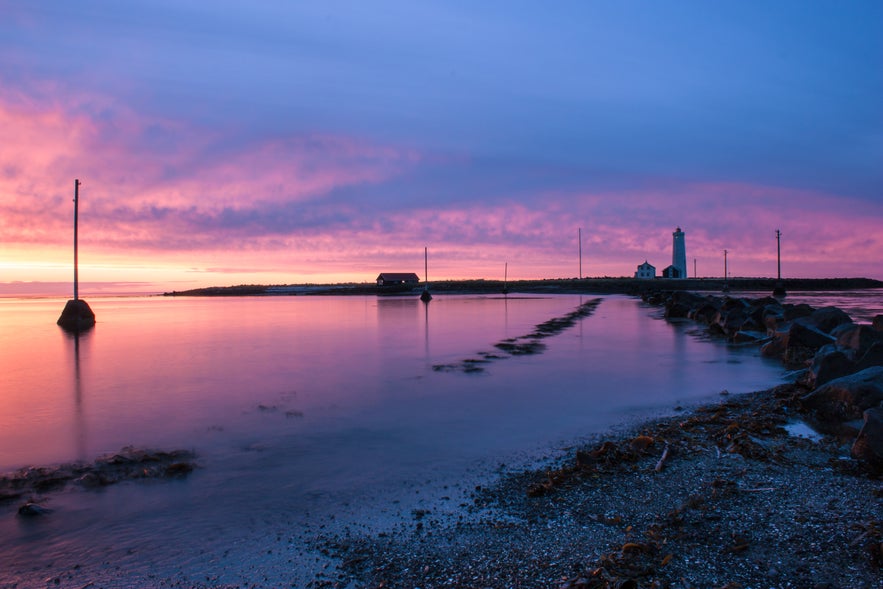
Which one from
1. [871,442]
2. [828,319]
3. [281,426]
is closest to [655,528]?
[871,442]

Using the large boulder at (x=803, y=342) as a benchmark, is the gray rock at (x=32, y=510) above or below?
below

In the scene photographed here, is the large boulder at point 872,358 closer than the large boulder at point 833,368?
No

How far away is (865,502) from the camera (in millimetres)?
4473

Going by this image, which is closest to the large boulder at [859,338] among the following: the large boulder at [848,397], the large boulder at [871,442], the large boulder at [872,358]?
the large boulder at [872,358]

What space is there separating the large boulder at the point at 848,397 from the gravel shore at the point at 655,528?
92 centimetres

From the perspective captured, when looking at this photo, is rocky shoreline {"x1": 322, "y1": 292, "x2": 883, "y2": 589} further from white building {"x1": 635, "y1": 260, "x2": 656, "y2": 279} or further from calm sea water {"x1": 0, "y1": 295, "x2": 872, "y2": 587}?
white building {"x1": 635, "y1": 260, "x2": 656, "y2": 279}

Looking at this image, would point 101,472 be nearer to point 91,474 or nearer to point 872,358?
point 91,474

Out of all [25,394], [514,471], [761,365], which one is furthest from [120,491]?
[761,365]

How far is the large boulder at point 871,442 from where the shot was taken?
→ 5.22 metres

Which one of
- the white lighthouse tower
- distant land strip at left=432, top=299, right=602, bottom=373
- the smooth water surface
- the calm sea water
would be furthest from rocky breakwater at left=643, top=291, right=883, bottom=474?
the white lighthouse tower

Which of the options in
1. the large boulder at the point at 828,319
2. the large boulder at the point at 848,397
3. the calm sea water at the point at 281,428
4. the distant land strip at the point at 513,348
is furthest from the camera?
the large boulder at the point at 828,319

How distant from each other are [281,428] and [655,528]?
558 cm

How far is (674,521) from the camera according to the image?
4.18 meters

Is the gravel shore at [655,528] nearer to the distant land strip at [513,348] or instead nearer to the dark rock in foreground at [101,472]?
the dark rock in foreground at [101,472]
